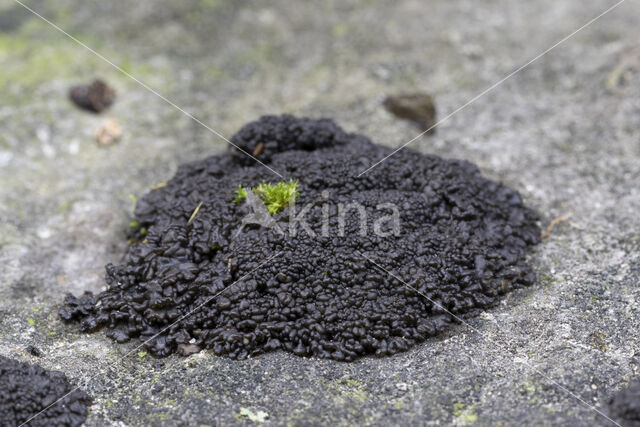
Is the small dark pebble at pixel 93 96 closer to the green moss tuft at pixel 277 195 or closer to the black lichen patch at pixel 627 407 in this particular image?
the green moss tuft at pixel 277 195

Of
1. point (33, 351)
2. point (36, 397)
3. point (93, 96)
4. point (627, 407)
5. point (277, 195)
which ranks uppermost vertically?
point (93, 96)

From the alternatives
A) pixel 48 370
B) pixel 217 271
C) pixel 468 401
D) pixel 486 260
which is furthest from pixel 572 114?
pixel 48 370

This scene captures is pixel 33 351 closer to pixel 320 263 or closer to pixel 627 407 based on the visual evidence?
pixel 320 263

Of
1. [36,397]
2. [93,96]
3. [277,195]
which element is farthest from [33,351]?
[93,96]

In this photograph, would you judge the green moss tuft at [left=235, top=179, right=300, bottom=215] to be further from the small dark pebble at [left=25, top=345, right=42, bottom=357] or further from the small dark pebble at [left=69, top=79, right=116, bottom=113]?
the small dark pebble at [left=69, top=79, right=116, bottom=113]

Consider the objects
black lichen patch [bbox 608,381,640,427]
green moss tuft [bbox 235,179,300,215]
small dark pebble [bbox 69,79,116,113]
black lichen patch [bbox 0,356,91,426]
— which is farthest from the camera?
small dark pebble [bbox 69,79,116,113]

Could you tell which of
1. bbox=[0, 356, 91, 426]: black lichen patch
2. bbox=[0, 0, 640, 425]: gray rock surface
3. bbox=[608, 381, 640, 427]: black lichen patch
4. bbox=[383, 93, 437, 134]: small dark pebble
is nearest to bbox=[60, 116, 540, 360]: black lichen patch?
bbox=[0, 0, 640, 425]: gray rock surface
